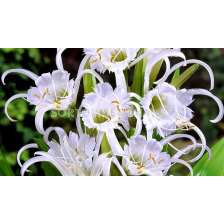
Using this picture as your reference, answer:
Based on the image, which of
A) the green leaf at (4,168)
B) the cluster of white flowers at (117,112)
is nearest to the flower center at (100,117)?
the cluster of white flowers at (117,112)

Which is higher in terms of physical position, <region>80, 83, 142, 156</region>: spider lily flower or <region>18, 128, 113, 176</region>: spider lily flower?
<region>80, 83, 142, 156</region>: spider lily flower

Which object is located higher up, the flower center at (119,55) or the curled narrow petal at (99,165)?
the flower center at (119,55)

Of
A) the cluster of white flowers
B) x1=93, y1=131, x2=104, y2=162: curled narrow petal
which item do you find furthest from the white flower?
x1=93, y1=131, x2=104, y2=162: curled narrow petal

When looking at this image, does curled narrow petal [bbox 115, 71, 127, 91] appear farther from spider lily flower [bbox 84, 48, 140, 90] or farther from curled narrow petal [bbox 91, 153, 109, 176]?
curled narrow petal [bbox 91, 153, 109, 176]

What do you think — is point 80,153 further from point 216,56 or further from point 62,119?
point 216,56

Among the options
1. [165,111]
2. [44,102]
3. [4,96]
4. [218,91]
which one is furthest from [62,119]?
[218,91]

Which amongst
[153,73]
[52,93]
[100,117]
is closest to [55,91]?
[52,93]

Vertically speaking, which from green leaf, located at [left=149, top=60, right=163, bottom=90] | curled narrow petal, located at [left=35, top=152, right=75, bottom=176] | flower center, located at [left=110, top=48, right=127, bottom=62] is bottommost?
curled narrow petal, located at [left=35, top=152, right=75, bottom=176]

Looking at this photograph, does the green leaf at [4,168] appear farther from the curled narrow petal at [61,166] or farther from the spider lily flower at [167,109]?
the spider lily flower at [167,109]
